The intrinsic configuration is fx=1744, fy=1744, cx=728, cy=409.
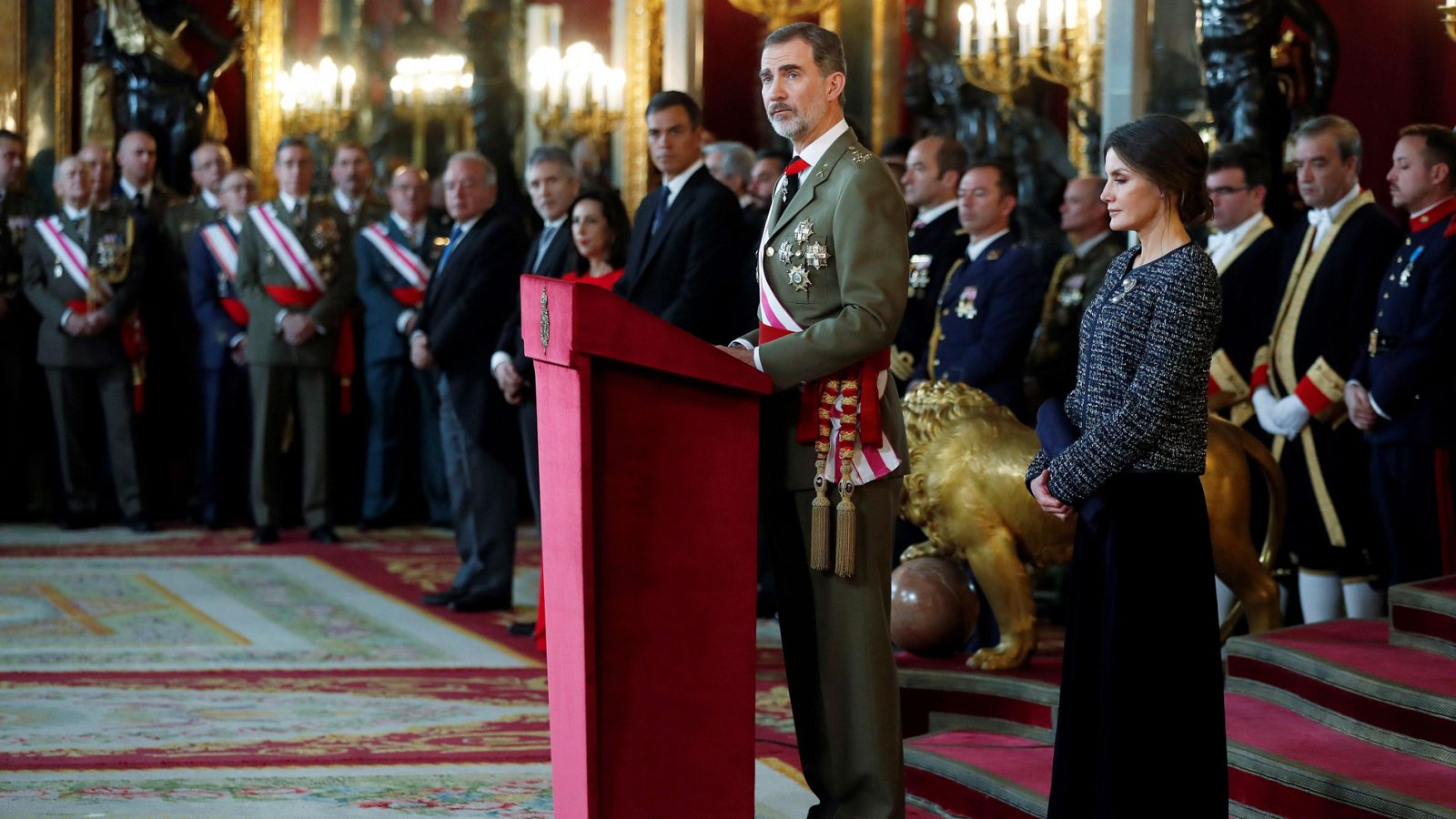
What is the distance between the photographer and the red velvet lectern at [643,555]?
253 cm

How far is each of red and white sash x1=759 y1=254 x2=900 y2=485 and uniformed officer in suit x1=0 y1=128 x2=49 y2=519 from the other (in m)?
6.08

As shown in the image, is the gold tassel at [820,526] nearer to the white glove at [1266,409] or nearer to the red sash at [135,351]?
the white glove at [1266,409]

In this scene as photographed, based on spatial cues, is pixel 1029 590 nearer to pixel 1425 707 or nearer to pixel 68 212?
pixel 1425 707

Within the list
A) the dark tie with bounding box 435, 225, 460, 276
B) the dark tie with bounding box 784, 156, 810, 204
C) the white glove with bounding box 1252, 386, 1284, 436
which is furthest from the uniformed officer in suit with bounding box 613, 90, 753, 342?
the dark tie with bounding box 784, 156, 810, 204

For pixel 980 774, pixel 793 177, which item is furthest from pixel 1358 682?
pixel 793 177

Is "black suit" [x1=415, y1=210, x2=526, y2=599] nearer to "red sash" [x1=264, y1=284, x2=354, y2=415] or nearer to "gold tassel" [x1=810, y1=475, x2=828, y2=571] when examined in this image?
"red sash" [x1=264, y1=284, x2=354, y2=415]

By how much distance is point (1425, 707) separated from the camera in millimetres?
3326

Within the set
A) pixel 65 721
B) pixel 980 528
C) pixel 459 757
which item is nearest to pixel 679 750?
pixel 459 757

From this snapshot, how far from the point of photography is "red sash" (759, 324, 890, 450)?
113 inches

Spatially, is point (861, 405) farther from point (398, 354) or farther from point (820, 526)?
point (398, 354)

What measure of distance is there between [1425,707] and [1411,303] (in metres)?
1.39

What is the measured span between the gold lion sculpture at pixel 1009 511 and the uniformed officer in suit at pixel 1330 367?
1.86 ft

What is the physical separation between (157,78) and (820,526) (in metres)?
7.78

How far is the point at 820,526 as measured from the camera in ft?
9.44
